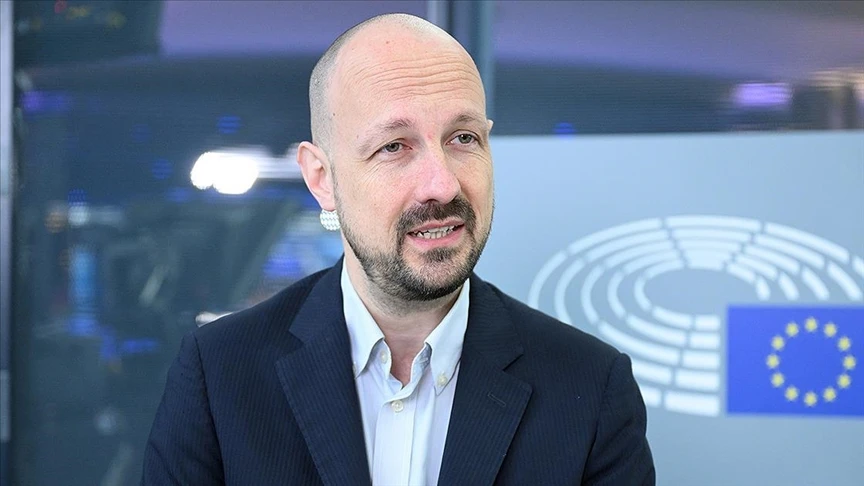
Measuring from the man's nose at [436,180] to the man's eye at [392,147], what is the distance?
59mm

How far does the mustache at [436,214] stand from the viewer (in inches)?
67.6

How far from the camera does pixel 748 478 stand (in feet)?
8.36

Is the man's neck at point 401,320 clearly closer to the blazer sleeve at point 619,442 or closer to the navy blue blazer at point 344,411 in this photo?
the navy blue blazer at point 344,411

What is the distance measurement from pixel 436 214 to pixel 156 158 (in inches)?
62.6

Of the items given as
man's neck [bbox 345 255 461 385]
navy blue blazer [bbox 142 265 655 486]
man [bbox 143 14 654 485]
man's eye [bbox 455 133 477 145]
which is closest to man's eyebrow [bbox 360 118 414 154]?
man [bbox 143 14 654 485]

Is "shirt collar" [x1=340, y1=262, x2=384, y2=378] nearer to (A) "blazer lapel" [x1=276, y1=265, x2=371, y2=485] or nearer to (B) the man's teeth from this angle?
(A) "blazer lapel" [x1=276, y1=265, x2=371, y2=485]

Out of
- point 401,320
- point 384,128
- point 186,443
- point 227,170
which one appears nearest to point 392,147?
point 384,128

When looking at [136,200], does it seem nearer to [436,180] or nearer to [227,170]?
[227,170]

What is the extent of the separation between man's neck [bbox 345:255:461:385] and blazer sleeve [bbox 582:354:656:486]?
0.37m

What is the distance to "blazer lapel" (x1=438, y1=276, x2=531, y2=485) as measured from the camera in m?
1.77

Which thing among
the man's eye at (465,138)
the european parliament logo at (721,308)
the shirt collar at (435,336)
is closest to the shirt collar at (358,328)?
the shirt collar at (435,336)

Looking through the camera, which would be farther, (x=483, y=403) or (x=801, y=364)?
(x=801, y=364)

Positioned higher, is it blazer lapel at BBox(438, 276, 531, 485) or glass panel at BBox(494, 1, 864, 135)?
glass panel at BBox(494, 1, 864, 135)

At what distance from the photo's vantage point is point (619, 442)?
186 centimetres
